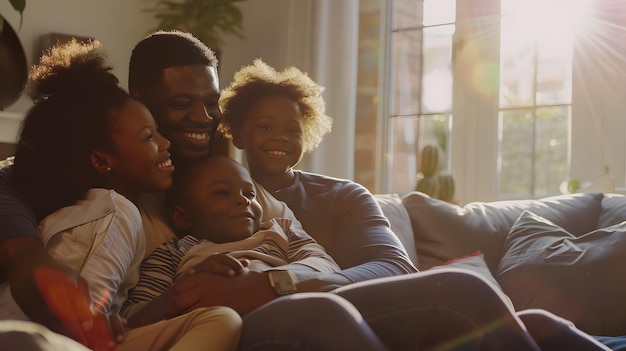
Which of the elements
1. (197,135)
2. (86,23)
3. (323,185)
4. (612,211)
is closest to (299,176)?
(323,185)

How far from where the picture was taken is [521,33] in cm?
327

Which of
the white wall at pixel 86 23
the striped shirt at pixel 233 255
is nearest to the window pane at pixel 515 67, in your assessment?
the white wall at pixel 86 23

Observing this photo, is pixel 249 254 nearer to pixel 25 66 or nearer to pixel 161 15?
pixel 25 66

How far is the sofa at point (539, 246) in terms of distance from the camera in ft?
6.39

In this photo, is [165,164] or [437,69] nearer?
[165,164]

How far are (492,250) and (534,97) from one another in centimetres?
117

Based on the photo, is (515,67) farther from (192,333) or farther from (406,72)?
(192,333)

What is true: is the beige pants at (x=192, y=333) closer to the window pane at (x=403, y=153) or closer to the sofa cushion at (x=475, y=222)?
the sofa cushion at (x=475, y=222)

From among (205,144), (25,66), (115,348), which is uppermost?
(25,66)

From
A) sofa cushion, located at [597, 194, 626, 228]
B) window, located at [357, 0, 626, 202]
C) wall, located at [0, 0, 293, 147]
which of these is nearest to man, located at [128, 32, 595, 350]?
sofa cushion, located at [597, 194, 626, 228]

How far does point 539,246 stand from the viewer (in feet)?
6.91

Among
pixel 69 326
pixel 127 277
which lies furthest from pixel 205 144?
pixel 69 326

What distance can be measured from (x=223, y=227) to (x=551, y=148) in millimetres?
2103

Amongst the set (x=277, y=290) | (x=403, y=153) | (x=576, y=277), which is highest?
(x=403, y=153)
